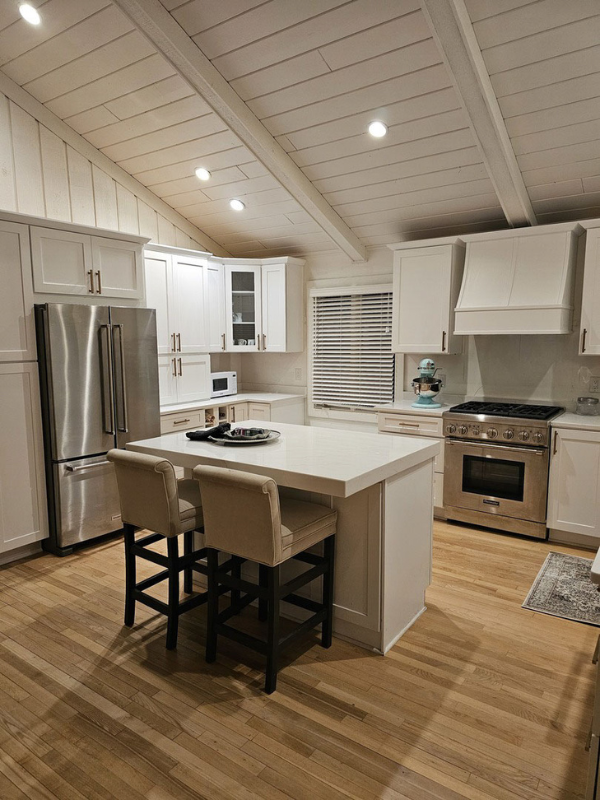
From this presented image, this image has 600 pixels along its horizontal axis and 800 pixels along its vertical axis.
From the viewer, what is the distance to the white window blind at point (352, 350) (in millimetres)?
5242

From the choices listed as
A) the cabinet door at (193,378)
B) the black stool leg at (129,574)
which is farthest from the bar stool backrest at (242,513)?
the cabinet door at (193,378)

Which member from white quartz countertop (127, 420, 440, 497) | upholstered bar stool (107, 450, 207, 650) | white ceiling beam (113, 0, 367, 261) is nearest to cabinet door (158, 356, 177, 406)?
white quartz countertop (127, 420, 440, 497)

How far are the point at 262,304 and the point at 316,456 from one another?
323 cm

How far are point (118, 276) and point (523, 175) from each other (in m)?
3.04

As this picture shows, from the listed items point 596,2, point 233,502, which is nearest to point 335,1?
point 596,2

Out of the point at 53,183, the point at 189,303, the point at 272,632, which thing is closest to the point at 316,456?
the point at 272,632

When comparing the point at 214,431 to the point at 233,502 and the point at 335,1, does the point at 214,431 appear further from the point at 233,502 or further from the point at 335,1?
the point at 335,1

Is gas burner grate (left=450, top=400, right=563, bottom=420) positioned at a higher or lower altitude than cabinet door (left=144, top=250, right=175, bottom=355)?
lower

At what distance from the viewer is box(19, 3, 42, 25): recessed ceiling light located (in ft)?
10.3

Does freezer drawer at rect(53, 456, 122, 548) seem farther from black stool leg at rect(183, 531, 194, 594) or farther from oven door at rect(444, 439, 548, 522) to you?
oven door at rect(444, 439, 548, 522)

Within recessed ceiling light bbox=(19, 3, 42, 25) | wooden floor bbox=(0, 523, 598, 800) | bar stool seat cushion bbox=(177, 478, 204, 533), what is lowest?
wooden floor bbox=(0, 523, 598, 800)

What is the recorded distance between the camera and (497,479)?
4016mm

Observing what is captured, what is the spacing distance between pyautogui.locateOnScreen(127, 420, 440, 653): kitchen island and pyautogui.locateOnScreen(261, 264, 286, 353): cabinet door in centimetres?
272

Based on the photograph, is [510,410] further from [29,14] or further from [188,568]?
[29,14]
